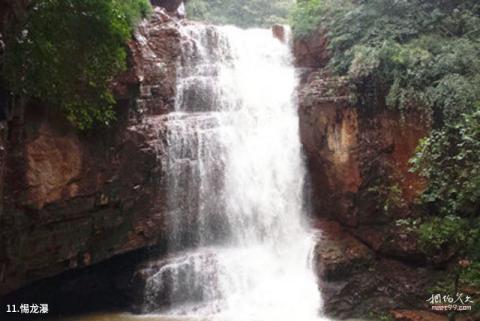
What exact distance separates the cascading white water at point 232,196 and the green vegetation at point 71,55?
2.36 meters

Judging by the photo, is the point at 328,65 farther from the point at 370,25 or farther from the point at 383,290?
the point at 383,290

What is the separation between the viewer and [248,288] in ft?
31.6

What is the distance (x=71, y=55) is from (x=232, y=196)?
4961mm

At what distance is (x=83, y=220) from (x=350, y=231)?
6.09 meters

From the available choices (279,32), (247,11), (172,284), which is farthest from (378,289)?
(247,11)

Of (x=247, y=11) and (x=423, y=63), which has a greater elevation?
(x=247, y=11)

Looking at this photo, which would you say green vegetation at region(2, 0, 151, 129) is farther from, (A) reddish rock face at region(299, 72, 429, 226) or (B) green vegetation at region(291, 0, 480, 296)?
(B) green vegetation at region(291, 0, 480, 296)

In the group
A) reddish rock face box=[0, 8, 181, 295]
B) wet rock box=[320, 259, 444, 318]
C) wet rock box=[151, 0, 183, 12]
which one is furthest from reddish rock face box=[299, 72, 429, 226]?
wet rock box=[151, 0, 183, 12]

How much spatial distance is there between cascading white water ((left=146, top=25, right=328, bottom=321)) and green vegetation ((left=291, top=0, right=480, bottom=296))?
2051mm

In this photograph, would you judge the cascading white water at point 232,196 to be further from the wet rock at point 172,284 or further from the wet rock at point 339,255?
the wet rock at point 339,255

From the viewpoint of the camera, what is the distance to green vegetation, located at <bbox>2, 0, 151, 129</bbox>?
7539mm

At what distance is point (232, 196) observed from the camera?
35.7 ft

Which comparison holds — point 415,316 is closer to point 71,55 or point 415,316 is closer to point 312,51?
point 312,51

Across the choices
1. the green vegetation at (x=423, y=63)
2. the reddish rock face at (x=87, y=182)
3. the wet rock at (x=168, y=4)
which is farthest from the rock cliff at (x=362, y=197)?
the wet rock at (x=168, y=4)
